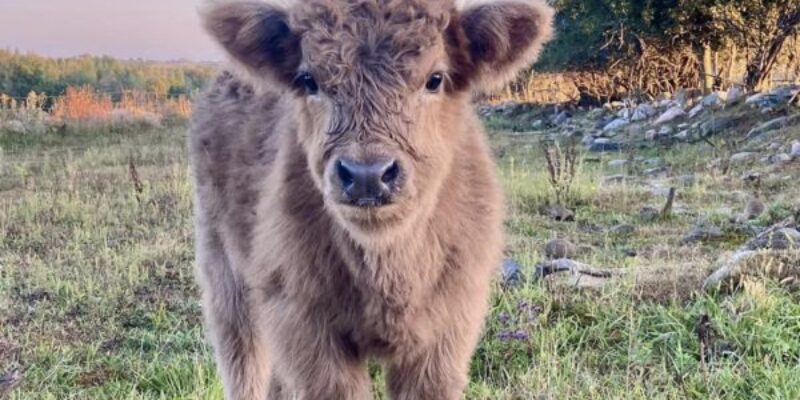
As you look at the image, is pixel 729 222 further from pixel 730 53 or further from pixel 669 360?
pixel 730 53

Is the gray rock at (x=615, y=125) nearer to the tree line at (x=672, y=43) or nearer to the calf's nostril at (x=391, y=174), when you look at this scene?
the tree line at (x=672, y=43)

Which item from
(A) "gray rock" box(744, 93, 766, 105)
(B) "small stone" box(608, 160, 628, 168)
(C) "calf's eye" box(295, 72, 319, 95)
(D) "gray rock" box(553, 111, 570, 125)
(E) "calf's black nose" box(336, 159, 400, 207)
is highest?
(C) "calf's eye" box(295, 72, 319, 95)

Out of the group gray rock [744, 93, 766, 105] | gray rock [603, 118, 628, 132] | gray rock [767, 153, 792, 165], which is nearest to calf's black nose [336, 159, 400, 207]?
gray rock [767, 153, 792, 165]

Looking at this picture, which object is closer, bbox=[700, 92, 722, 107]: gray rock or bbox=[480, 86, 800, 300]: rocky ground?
bbox=[480, 86, 800, 300]: rocky ground

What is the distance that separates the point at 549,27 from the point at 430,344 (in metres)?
1.40

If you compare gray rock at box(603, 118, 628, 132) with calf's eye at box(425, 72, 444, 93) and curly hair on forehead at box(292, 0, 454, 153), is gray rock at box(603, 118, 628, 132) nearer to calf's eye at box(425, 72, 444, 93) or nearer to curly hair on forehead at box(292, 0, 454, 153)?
calf's eye at box(425, 72, 444, 93)

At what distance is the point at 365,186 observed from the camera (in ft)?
9.78

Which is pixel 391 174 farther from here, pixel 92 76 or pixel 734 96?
pixel 92 76

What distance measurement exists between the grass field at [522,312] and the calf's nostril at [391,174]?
64.4 inches

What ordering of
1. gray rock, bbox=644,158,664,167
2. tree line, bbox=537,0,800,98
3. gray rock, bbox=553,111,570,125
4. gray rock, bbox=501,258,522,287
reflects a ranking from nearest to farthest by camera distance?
gray rock, bbox=501,258,522,287 < gray rock, bbox=644,158,664,167 < tree line, bbox=537,0,800,98 < gray rock, bbox=553,111,570,125

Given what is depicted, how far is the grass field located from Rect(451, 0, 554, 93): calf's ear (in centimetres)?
154

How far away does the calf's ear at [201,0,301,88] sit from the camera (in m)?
3.66

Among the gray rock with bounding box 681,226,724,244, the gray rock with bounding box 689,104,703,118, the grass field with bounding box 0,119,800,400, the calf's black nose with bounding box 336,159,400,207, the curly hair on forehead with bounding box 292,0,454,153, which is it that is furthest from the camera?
the gray rock with bounding box 689,104,703,118

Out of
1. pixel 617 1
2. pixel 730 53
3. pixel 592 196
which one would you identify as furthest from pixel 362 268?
pixel 730 53
